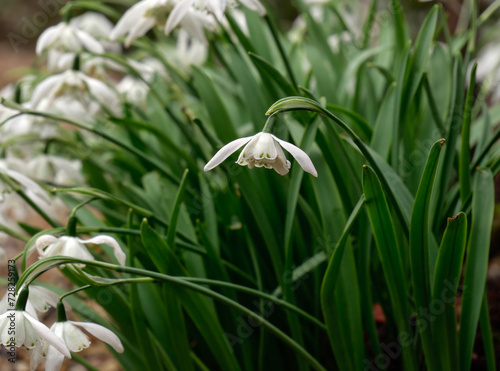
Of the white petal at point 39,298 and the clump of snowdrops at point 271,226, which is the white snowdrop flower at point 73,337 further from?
the white petal at point 39,298

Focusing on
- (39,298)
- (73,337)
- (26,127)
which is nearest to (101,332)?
(73,337)

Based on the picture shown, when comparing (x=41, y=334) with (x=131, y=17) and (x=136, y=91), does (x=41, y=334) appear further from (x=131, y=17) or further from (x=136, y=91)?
(x=136, y=91)

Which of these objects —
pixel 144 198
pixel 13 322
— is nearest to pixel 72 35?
pixel 144 198

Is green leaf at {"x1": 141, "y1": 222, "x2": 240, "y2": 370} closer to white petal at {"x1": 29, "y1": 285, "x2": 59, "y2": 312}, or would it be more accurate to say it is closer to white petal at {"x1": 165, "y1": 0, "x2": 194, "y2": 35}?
white petal at {"x1": 29, "y1": 285, "x2": 59, "y2": 312}

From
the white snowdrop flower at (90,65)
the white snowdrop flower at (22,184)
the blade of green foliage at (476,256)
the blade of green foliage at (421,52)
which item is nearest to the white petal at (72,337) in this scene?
the white snowdrop flower at (22,184)

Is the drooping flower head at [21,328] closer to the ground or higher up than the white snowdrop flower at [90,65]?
closer to the ground

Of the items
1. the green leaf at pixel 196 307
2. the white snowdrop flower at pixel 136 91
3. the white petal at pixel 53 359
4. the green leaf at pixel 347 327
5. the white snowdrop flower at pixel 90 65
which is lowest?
the green leaf at pixel 347 327
